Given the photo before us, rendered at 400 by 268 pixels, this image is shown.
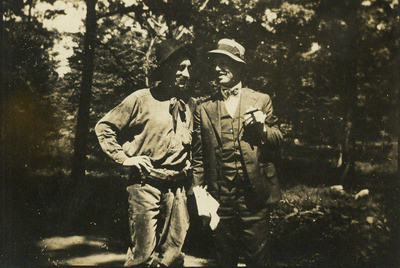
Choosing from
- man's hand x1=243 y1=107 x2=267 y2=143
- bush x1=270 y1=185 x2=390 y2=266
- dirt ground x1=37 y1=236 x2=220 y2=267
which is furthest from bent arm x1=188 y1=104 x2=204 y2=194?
bush x1=270 y1=185 x2=390 y2=266

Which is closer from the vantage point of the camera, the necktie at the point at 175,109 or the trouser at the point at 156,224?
the trouser at the point at 156,224

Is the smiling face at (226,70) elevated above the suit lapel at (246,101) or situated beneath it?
elevated above

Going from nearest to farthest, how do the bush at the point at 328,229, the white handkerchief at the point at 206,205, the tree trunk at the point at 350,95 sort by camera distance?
the white handkerchief at the point at 206,205 < the bush at the point at 328,229 < the tree trunk at the point at 350,95

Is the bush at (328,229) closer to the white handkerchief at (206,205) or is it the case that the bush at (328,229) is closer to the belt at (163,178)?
the white handkerchief at (206,205)

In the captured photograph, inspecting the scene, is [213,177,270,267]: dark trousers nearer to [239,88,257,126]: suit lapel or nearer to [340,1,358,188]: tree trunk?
[239,88,257,126]: suit lapel

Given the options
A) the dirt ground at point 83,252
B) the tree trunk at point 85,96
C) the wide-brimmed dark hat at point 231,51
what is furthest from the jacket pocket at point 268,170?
the tree trunk at point 85,96

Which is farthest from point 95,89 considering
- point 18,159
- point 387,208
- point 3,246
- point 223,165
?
point 387,208

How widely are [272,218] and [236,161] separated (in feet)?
3.57

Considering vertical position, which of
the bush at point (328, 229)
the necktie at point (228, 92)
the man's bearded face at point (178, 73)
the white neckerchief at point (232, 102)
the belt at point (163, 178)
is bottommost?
the bush at point (328, 229)

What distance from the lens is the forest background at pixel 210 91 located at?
4.08 metres

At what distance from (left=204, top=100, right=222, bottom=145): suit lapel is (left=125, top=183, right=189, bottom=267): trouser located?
0.72 metres

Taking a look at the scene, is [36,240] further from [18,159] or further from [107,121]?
[107,121]

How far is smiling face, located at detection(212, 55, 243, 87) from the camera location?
362cm

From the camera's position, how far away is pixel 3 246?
165 inches
